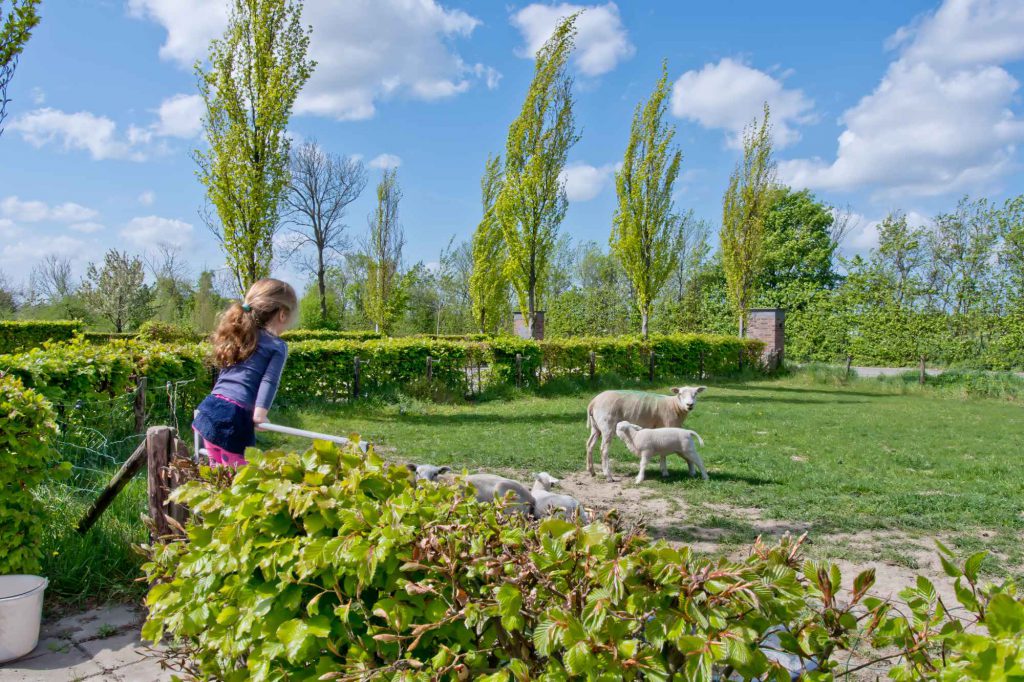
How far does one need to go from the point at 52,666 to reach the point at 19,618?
0.95 feet

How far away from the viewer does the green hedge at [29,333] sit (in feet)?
70.8

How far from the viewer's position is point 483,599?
1536 millimetres

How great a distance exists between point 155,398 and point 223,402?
18.3 ft

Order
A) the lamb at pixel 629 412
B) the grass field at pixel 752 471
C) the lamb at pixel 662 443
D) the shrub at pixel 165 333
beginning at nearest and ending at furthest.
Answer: the grass field at pixel 752 471 → the lamb at pixel 662 443 → the lamb at pixel 629 412 → the shrub at pixel 165 333

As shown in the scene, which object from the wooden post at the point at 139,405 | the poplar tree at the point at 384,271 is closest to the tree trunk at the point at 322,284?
the poplar tree at the point at 384,271

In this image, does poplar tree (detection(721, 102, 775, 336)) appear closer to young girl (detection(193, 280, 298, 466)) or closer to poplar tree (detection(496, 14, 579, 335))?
poplar tree (detection(496, 14, 579, 335))

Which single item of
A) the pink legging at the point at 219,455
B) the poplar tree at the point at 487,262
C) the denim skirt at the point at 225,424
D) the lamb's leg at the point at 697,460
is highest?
the poplar tree at the point at 487,262

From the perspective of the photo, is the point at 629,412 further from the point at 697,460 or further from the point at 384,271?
the point at 384,271

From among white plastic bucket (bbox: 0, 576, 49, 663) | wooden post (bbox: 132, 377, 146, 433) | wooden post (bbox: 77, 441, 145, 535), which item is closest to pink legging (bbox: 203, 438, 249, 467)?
wooden post (bbox: 77, 441, 145, 535)

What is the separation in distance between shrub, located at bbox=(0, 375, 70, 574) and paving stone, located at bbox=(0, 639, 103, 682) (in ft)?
1.76

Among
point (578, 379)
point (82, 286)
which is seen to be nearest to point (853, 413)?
point (578, 379)

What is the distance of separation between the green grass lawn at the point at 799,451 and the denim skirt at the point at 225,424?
437 cm

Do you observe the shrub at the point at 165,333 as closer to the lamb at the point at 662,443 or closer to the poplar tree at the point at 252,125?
the poplar tree at the point at 252,125

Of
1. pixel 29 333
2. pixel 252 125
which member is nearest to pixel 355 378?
pixel 252 125
